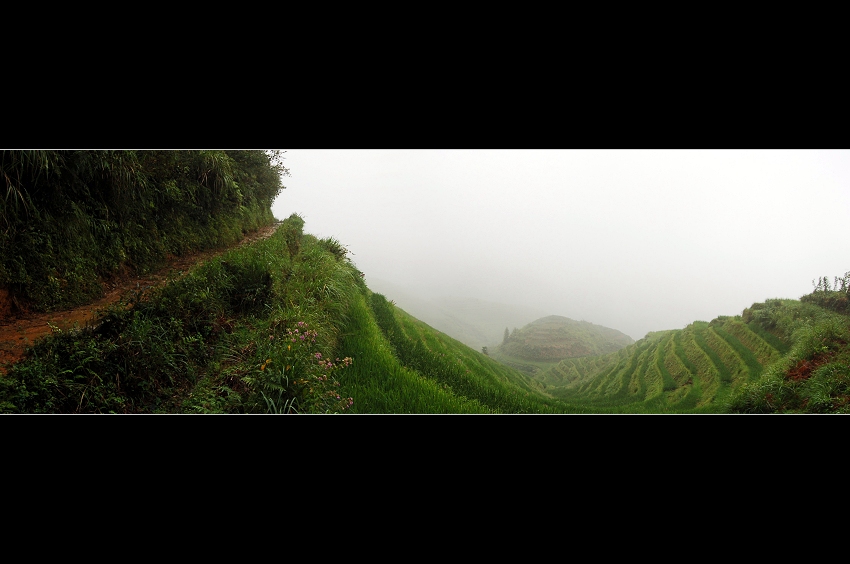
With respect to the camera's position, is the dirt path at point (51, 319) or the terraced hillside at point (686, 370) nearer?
the dirt path at point (51, 319)

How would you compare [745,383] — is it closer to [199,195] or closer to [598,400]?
[598,400]

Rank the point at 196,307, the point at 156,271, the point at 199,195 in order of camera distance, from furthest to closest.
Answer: the point at 199,195 < the point at 156,271 < the point at 196,307

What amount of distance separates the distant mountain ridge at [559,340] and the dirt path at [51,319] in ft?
14.4

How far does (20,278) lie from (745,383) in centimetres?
610

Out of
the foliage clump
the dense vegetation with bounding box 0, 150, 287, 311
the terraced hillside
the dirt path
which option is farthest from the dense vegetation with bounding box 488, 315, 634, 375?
the dirt path

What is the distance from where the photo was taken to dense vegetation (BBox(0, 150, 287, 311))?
221cm

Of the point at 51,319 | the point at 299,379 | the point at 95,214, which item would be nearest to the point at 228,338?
the point at 299,379

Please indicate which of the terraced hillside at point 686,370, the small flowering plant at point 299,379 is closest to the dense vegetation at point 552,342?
the terraced hillside at point 686,370

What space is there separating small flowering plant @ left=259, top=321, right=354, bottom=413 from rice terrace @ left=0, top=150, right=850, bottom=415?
14mm

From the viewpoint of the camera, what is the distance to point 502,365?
401cm

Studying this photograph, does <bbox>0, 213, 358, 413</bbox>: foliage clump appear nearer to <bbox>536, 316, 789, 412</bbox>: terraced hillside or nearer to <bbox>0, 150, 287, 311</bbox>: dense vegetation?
<bbox>0, 150, 287, 311</bbox>: dense vegetation

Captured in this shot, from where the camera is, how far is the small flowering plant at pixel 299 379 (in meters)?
2.08

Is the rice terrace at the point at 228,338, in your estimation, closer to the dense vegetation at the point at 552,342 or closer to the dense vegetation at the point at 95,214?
the dense vegetation at the point at 95,214
